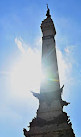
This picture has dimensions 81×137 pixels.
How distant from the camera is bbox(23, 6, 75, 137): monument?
938 cm

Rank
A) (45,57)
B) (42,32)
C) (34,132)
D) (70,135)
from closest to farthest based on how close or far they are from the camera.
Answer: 1. (70,135)
2. (34,132)
3. (45,57)
4. (42,32)

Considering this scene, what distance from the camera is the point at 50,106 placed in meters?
10.7

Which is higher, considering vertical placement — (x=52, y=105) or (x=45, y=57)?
(x=45, y=57)

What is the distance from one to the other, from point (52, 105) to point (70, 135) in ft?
7.60

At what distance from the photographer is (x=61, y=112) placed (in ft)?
33.7

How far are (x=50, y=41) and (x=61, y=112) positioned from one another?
7.06 metres

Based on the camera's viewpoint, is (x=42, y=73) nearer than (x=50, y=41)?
Yes

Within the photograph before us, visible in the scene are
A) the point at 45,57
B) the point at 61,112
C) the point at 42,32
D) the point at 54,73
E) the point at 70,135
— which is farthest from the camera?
the point at 42,32

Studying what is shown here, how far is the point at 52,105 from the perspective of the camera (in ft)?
35.3

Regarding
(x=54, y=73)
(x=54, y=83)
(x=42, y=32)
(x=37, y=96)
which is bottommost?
(x=37, y=96)

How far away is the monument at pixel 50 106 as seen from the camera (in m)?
9.38

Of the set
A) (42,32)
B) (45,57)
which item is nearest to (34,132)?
(45,57)

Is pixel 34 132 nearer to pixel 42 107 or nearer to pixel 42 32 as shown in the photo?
pixel 42 107

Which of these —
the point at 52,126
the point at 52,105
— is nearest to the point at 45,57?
the point at 52,105
